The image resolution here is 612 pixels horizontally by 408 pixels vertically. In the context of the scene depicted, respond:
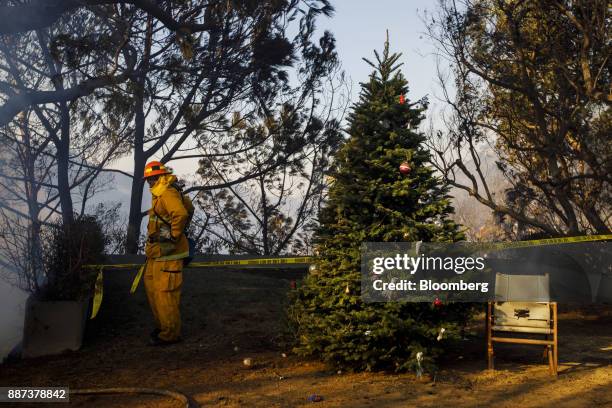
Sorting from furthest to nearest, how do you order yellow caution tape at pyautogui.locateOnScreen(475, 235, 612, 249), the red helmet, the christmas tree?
yellow caution tape at pyautogui.locateOnScreen(475, 235, 612, 249)
the red helmet
the christmas tree

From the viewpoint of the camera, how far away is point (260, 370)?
648 cm

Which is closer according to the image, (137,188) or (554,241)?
(554,241)

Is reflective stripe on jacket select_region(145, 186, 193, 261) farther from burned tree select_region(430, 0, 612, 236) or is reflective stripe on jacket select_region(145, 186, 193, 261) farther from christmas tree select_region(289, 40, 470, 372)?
burned tree select_region(430, 0, 612, 236)

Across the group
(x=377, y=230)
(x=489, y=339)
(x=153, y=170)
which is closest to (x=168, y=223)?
(x=153, y=170)

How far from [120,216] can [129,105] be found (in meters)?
5.48

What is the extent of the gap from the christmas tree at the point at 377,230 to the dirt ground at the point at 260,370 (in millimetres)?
308

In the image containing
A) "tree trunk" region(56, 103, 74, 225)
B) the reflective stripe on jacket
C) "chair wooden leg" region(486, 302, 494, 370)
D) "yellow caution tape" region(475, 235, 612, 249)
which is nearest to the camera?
"chair wooden leg" region(486, 302, 494, 370)

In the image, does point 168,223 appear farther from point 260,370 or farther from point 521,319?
point 521,319

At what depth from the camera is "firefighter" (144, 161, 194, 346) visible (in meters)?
7.50

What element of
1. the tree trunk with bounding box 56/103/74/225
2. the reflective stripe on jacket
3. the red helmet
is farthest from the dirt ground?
the tree trunk with bounding box 56/103/74/225

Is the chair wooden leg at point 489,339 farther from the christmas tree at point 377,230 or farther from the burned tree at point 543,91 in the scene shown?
the burned tree at point 543,91

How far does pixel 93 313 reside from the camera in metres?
7.77

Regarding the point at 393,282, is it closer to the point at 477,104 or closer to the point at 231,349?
the point at 231,349

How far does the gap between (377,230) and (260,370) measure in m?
1.87
